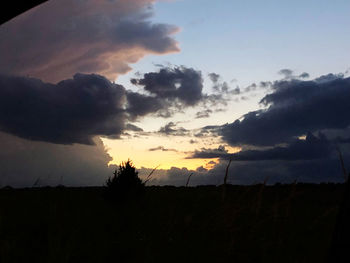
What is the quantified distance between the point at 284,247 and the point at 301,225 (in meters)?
3.50

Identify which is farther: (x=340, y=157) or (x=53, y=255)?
(x=53, y=255)

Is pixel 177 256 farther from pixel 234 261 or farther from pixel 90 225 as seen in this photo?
pixel 90 225

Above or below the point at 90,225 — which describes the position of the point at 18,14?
above

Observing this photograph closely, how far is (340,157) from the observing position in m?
3.02

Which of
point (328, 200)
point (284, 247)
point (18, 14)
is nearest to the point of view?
point (18, 14)

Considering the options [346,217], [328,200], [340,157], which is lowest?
[328,200]

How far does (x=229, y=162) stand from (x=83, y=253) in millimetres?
2612

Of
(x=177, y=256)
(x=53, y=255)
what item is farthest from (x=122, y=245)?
(x=53, y=255)

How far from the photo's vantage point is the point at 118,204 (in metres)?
13.4

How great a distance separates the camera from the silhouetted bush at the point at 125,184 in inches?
542

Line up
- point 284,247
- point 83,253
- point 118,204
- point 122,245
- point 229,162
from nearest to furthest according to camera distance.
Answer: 1. point 229,162
2. point 83,253
3. point 284,247
4. point 122,245
5. point 118,204

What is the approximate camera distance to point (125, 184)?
45.7 ft

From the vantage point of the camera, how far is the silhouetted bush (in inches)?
542

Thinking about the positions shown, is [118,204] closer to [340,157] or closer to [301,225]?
[301,225]
